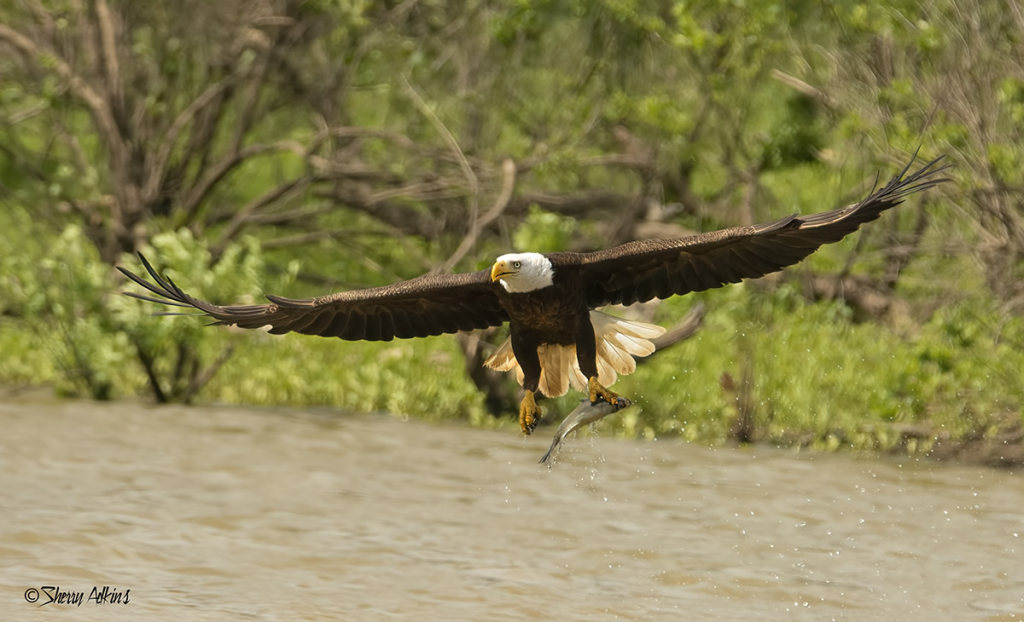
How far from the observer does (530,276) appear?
17.3 feet

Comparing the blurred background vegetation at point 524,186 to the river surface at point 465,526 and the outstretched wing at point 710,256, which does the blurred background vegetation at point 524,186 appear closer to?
the river surface at point 465,526

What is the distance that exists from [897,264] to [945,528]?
3.15m

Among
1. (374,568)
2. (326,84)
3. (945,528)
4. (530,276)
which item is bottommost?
(374,568)

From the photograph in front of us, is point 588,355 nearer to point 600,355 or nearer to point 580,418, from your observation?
point 600,355

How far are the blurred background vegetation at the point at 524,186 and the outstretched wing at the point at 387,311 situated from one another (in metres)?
2.40

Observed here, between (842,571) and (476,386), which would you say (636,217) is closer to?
(476,386)

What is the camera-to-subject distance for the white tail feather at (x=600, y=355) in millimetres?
6059

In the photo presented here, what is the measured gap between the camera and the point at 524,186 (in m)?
10.4

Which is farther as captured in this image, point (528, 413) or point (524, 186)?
point (524, 186)

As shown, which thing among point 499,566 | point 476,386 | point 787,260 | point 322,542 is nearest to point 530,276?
point 787,260

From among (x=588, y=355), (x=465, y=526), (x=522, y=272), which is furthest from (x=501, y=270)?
(x=465, y=526)

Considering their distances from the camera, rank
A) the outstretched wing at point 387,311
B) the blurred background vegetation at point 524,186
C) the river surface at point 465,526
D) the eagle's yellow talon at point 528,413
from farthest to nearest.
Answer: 1. the blurred background vegetation at point 524,186
2. the eagle's yellow talon at point 528,413
3. the river surface at point 465,526
4. the outstretched wing at point 387,311

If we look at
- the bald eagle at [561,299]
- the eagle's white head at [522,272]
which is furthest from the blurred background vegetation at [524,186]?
the eagle's white head at [522,272]

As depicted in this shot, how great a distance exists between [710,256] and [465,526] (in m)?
1.94
